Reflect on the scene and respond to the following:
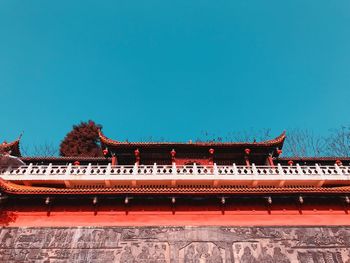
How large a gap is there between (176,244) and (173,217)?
3.40ft

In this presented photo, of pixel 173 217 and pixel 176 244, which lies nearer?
pixel 176 244

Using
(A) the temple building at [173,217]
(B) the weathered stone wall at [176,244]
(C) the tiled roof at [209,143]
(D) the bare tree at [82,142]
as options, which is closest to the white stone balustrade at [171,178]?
(A) the temple building at [173,217]

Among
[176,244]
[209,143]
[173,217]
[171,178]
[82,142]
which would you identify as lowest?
[176,244]

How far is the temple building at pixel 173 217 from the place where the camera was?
9.13 m

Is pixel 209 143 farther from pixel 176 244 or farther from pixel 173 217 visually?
pixel 176 244

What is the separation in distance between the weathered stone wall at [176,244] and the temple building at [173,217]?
3 cm

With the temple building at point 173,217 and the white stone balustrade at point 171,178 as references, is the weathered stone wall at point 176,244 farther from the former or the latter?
the white stone balustrade at point 171,178

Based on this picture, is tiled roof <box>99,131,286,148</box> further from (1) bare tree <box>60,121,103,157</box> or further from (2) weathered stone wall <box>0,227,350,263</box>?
(1) bare tree <box>60,121,103,157</box>

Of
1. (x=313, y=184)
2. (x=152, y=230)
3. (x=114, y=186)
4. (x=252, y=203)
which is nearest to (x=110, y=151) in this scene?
(x=114, y=186)

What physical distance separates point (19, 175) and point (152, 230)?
5.54 m

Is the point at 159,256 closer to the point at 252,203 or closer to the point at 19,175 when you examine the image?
the point at 252,203

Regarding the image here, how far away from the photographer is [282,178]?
11266mm

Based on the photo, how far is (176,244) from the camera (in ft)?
30.4

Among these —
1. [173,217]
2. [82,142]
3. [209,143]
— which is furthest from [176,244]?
[82,142]
